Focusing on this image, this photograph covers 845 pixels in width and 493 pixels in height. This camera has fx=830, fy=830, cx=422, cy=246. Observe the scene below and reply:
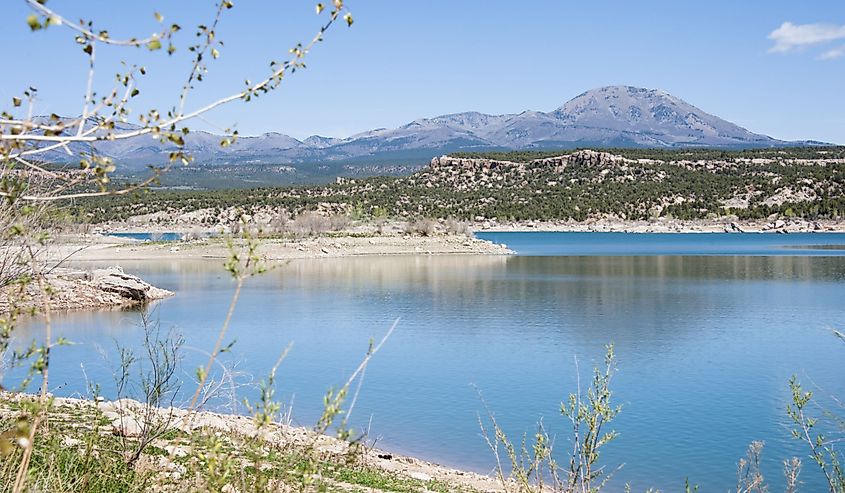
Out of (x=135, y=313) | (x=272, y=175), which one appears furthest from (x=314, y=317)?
(x=272, y=175)

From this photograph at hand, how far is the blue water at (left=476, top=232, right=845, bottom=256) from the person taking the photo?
56.8 meters

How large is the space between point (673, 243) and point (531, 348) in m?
54.3

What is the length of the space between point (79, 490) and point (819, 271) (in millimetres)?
40334

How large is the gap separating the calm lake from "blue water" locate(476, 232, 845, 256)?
15365 mm

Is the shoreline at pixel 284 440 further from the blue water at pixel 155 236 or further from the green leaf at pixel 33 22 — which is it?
the blue water at pixel 155 236

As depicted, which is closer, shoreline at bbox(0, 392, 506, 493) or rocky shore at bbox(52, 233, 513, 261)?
shoreline at bbox(0, 392, 506, 493)

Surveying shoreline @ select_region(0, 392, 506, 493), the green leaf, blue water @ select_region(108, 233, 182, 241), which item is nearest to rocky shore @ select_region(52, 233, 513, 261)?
blue water @ select_region(108, 233, 182, 241)

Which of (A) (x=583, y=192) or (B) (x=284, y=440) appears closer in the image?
(B) (x=284, y=440)

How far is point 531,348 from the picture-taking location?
1906 centimetres

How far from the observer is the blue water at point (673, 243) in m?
56.8

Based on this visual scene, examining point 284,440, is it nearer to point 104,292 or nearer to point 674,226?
point 104,292

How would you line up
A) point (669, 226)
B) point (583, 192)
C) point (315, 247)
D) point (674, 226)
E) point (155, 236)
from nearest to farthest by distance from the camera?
point (315, 247), point (155, 236), point (674, 226), point (669, 226), point (583, 192)

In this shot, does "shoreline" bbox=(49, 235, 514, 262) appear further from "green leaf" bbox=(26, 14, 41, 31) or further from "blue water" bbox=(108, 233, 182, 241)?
"green leaf" bbox=(26, 14, 41, 31)

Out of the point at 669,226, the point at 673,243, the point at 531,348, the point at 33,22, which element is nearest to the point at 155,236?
the point at 673,243
